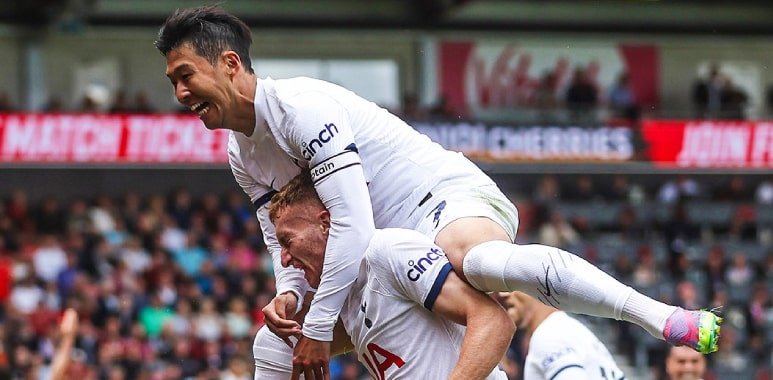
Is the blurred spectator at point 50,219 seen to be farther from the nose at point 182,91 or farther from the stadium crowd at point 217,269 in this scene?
the nose at point 182,91

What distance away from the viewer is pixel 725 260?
2106 centimetres

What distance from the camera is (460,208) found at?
194 inches

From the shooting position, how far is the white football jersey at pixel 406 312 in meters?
4.60

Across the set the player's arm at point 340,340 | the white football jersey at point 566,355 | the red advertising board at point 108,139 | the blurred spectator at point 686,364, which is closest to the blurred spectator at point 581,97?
the red advertising board at point 108,139

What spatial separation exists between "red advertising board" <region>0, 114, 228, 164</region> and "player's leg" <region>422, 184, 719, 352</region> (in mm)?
16944

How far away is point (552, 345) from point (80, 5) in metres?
18.1

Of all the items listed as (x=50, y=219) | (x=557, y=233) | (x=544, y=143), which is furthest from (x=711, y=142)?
(x=50, y=219)

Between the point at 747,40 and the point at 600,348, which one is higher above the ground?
the point at 600,348

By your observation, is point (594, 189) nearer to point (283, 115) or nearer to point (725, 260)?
point (725, 260)

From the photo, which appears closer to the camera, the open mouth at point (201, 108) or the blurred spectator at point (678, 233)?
the open mouth at point (201, 108)

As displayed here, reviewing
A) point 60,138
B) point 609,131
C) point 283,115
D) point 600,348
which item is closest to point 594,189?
point 609,131

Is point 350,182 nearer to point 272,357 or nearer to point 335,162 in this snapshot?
point 335,162

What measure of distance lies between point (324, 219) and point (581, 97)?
20.2 metres

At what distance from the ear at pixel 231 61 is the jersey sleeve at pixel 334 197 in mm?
243
